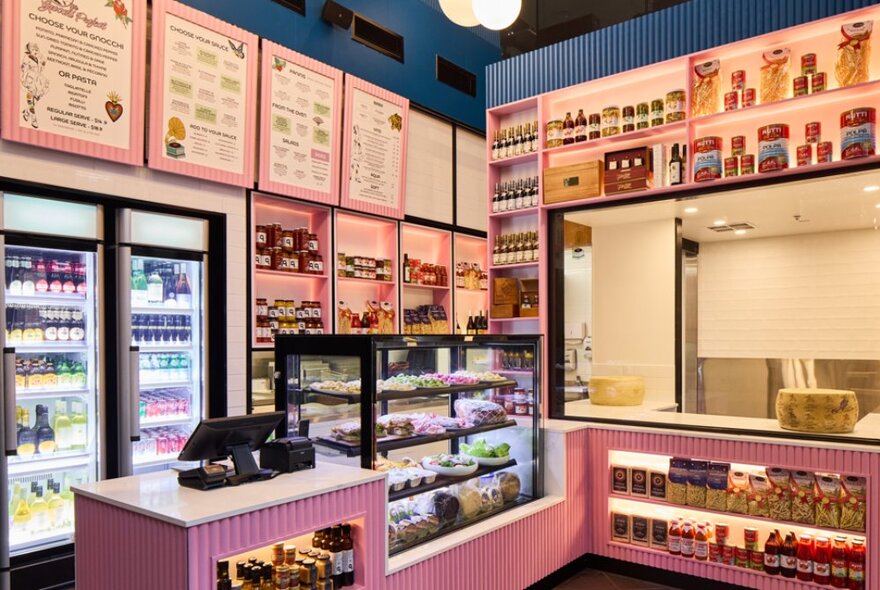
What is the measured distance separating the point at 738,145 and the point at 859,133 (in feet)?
2.17

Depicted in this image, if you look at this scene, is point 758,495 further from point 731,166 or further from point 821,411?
point 731,166

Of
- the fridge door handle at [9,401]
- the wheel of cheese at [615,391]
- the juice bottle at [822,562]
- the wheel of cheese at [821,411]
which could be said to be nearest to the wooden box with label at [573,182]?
the wheel of cheese at [615,391]

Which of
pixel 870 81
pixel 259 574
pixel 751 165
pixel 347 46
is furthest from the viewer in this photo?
pixel 347 46

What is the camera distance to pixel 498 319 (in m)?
5.20

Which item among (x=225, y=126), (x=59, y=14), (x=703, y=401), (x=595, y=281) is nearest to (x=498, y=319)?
(x=595, y=281)

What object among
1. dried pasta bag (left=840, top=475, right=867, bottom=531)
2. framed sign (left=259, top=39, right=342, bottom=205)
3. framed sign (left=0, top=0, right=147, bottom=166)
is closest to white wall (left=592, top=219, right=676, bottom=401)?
dried pasta bag (left=840, top=475, right=867, bottom=531)

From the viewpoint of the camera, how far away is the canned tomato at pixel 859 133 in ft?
11.9

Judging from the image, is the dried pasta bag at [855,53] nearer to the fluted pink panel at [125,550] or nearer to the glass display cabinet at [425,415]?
the glass display cabinet at [425,415]

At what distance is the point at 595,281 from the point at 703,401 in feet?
4.40

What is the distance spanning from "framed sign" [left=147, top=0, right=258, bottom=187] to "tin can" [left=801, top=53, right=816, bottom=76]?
12.9ft

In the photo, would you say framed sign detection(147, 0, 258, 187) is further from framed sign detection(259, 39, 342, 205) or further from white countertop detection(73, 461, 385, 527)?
white countertop detection(73, 461, 385, 527)

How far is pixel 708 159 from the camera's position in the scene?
4.14 meters

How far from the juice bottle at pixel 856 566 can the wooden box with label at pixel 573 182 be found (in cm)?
266

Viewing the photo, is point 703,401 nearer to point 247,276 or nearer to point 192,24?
point 247,276
